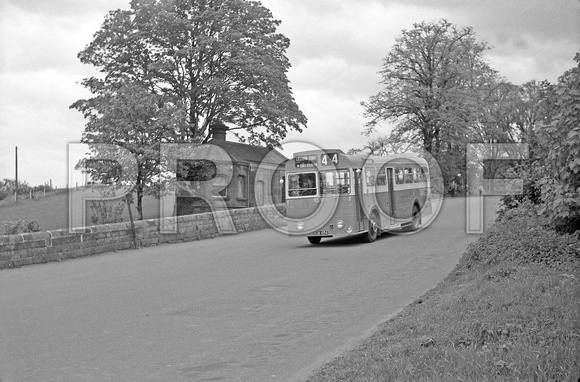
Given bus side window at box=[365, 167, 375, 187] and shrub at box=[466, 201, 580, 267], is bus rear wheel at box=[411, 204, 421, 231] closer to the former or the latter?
bus side window at box=[365, 167, 375, 187]

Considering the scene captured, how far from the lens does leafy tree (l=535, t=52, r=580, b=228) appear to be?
10.4 meters

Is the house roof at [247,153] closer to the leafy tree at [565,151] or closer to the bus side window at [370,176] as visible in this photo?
the bus side window at [370,176]

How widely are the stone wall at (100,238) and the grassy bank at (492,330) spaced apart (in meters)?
12.5

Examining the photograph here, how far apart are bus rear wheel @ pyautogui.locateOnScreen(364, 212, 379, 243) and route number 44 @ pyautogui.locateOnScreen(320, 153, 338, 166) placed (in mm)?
2301

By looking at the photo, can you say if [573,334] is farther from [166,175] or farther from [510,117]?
[510,117]

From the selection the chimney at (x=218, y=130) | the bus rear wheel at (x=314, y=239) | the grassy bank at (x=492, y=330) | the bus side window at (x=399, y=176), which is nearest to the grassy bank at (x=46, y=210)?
the chimney at (x=218, y=130)

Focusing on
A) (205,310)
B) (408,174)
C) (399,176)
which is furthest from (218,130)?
(205,310)

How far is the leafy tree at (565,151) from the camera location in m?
10.4

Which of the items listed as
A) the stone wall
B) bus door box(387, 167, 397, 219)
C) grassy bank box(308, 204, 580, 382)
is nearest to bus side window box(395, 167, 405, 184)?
bus door box(387, 167, 397, 219)

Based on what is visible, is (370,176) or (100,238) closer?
(100,238)

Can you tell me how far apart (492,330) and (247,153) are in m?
48.5

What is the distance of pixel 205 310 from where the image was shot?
10703 millimetres

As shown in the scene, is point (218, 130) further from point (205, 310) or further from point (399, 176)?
point (205, 310)

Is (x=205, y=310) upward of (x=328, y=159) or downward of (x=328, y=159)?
downward
